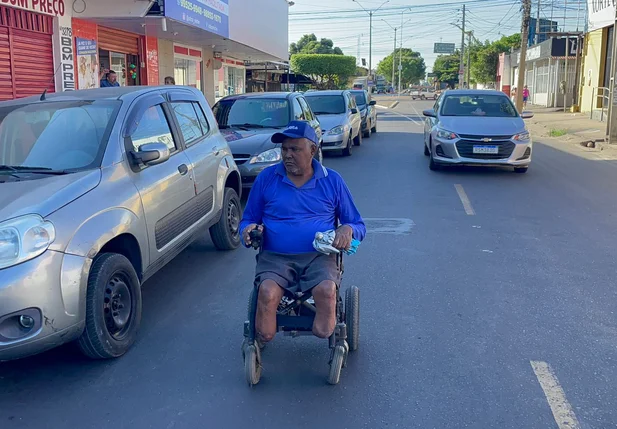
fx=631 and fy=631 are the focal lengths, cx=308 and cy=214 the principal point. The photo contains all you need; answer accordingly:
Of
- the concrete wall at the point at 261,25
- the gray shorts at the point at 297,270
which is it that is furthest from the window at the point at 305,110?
the concrete wall at the point at 261,25

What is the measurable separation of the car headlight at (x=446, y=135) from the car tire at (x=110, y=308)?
873cm

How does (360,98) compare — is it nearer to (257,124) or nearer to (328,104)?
(328,104)

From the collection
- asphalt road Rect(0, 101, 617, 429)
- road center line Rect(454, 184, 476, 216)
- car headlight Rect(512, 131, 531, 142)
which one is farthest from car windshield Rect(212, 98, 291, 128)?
car headlight Rect(512, 131, 531, 142)

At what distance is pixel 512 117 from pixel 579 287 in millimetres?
7870

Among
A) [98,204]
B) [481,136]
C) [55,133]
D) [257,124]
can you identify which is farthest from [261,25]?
[98,204]

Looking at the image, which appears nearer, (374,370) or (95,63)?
(374,370)

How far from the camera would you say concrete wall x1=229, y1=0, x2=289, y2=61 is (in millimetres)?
21000

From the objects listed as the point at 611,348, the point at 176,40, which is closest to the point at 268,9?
the point at 176,40

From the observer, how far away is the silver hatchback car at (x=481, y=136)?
39.0 feet

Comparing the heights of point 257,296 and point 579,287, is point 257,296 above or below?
above

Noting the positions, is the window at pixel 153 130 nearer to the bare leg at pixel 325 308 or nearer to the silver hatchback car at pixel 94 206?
the silver hatchback car at pixel 94 206

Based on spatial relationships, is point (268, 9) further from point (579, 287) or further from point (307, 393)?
point (307, 393)

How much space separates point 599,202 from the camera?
32.1 ft

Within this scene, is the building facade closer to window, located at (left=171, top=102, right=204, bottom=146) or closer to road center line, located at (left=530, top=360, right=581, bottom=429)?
window, located at (left=171, top=102, right=204, bottom=146)
